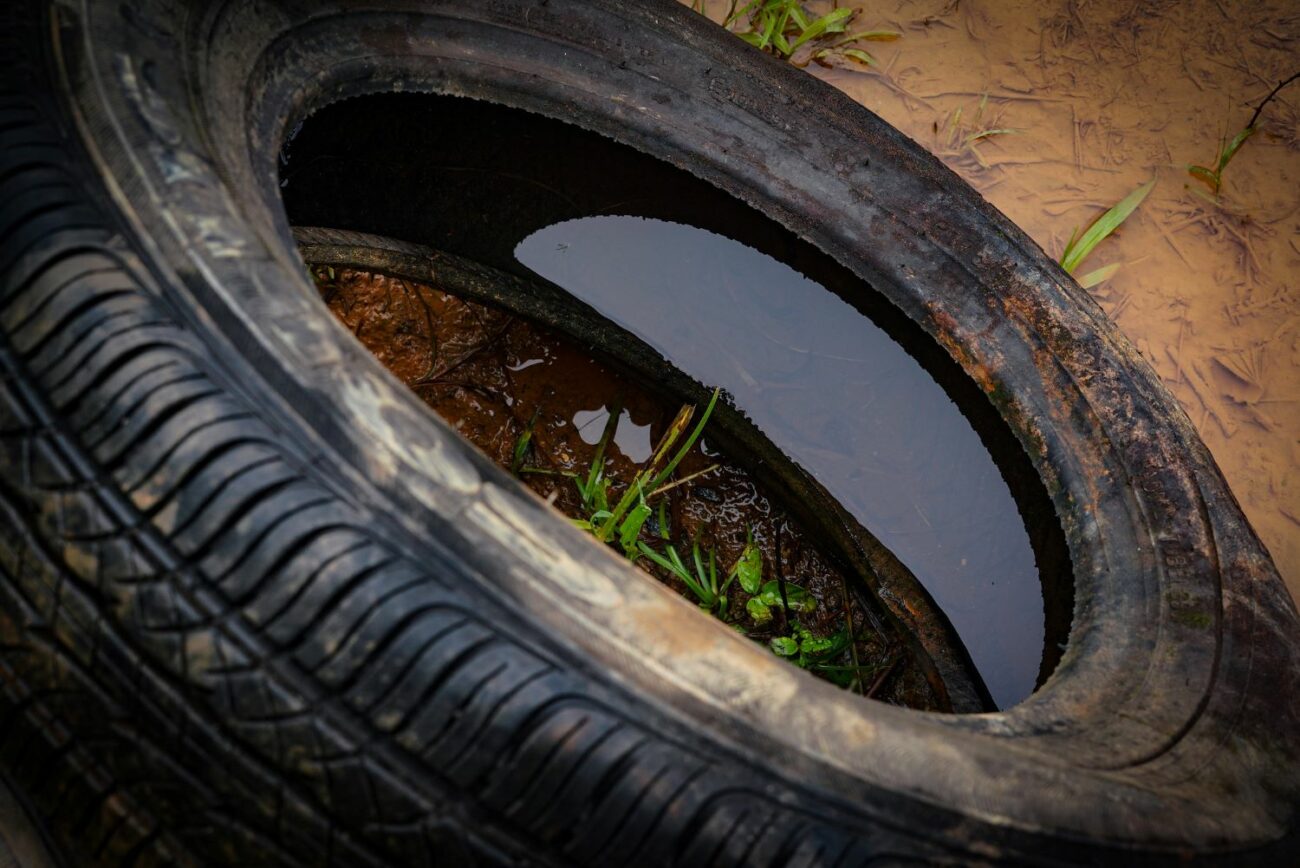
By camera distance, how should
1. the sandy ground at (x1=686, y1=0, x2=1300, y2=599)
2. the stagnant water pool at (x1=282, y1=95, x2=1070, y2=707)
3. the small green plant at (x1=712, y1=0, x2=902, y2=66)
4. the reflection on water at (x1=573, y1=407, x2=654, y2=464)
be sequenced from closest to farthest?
the stagnant water pool at (x1=282, y1=95, x2=1070, y2=707) → the reflection on water at (x1=573, y1=407, x2=654, y2=464) → the sandy ground at (x1=686, y1=0, x2=1300, y2=599) → the small green plant at (x1=712, y1=0, x2=902, y2=66)

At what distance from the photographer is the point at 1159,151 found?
9.71 ft

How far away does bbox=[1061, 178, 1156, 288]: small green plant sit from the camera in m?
2.72

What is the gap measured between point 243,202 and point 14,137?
0.75 ft

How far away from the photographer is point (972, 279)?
2086 millimetres

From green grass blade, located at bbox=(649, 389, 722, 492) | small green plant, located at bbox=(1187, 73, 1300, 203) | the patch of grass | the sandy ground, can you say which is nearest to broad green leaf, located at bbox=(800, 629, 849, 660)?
the patch of grass

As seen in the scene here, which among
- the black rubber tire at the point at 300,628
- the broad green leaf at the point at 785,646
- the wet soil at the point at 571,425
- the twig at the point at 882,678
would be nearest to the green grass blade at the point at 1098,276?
the wet soil at the point at 571,425

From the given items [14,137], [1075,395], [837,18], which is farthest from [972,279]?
[14,137]

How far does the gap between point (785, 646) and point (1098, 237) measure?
1436mm

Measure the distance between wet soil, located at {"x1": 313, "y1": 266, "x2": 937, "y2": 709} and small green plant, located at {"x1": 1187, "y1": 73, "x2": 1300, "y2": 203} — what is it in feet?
5.23

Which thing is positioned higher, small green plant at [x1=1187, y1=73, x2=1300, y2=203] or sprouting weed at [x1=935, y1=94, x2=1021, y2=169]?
small green plant at [x1=1187, y1=73, x2=1300, y2=203]

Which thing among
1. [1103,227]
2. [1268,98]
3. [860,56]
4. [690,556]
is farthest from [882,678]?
[1268,98]

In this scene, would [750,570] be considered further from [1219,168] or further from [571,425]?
[1219,168]

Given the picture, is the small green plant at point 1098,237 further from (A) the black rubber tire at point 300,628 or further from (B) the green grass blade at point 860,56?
(A) the black rubber tire at point 300,628

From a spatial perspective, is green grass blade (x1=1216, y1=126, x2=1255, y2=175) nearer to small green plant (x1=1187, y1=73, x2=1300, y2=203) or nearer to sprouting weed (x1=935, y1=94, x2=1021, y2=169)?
small green plant (x1=1187, y1=73, x2=1300, y2=203)
